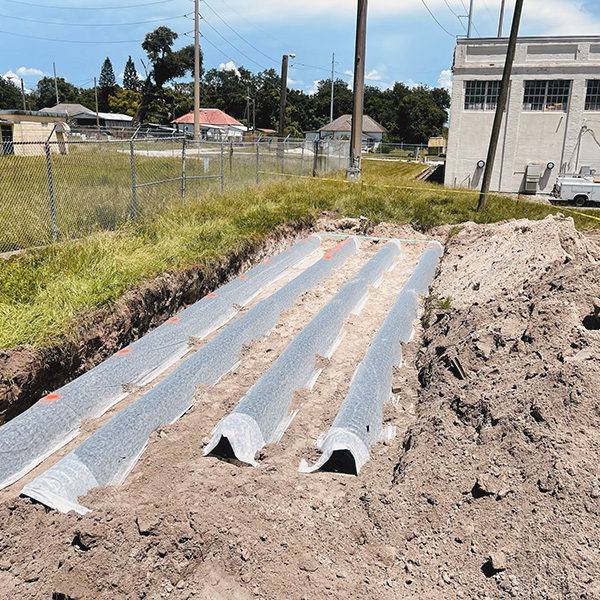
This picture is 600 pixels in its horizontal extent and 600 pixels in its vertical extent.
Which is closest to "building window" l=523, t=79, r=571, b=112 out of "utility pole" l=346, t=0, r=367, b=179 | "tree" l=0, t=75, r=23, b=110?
"utility pole" l=346, t=0, r=367, b=179

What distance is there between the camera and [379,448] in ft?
15.4

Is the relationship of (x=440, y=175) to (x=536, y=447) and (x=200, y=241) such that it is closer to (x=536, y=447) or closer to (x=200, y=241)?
(x=200, y=241)

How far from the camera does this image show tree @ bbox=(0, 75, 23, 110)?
101 m

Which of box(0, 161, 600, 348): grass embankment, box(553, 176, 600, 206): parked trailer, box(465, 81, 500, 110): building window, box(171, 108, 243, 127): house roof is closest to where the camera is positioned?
box(0, 161, 600, 348): grass embankment

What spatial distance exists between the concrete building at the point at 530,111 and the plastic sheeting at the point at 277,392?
20.6m

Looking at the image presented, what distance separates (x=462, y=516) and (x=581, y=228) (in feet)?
43.5

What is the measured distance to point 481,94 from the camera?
25.8 metres

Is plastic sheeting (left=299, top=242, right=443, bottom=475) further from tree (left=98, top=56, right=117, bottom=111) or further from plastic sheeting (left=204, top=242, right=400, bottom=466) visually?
tree (left=98, top=56, right=117, bottom=111)

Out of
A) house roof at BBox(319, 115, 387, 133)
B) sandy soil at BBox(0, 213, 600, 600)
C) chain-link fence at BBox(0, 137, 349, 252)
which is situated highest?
house roof at BBox(319, 115, 387, 133)

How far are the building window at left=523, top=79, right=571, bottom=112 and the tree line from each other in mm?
53985

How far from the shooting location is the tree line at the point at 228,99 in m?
72.9

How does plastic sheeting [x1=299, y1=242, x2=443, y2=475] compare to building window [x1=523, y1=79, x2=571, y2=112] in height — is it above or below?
below

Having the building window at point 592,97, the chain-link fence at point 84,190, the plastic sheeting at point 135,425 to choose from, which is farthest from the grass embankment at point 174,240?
the building window at point 592,97

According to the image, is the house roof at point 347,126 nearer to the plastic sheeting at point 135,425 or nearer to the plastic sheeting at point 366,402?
the plastic sheeting at point 366,402
